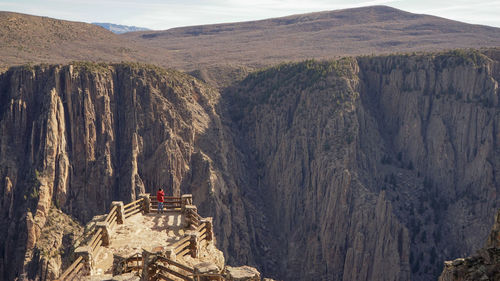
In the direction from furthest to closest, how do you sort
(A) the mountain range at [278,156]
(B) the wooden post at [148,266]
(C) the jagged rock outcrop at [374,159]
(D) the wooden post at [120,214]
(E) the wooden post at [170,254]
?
(C) the jagged rock outcrop at [374,159], (A) the mountain range at [278,156], (D) the wooden post at [120,214], (E) the wooden post at [170,254], (B) the wooden post at [148,266]

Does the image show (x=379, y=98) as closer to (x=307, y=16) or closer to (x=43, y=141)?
(x=43, y=141)

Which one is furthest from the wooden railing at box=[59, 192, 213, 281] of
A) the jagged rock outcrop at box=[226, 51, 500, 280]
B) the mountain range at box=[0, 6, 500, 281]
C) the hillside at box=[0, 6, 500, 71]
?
the hillside at box=[0, 6, 500, 71]

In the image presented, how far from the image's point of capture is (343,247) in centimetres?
5819

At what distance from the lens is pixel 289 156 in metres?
66.5

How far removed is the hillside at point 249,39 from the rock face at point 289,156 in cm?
1977

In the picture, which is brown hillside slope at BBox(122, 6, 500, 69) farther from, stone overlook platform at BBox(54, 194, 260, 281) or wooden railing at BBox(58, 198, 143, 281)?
wooden railing at BBox(58, 198, 143, 281)

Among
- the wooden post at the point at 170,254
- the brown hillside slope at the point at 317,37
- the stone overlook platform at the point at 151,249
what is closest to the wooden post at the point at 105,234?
the stone overlook platform at the point at 151,249

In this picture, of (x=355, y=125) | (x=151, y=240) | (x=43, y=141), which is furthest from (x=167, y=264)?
(x=355, y=125)

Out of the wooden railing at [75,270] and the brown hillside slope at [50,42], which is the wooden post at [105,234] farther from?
the brown hillside slope at [50,42]

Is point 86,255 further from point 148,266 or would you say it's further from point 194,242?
point 194,242

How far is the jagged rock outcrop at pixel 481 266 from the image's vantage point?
1272 centimetres

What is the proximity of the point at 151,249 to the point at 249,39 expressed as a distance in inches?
5573

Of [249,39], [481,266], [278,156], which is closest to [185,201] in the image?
[481,266]

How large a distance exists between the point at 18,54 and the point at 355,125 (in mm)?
55404
